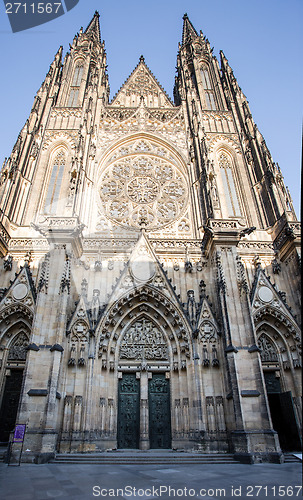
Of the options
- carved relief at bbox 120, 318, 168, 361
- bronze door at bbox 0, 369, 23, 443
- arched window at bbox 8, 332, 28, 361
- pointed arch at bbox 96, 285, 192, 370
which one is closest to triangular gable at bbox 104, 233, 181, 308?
pointed arch at bbox 96, 285, 192, 370

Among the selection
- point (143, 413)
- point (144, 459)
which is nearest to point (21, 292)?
point (143, 413)

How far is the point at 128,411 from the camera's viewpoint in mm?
11281

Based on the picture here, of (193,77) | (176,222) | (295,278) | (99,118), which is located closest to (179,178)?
(176,222)

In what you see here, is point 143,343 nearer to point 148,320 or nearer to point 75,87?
point 148,320

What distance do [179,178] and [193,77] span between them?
10.6 m

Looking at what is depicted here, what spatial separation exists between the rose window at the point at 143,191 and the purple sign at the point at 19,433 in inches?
380

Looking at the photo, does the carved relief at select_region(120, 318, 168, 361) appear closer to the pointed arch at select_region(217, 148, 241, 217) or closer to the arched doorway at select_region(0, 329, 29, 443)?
the arched doorway at select_region(0, 329, 29, 443)

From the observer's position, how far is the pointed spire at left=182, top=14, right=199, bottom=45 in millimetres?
26620

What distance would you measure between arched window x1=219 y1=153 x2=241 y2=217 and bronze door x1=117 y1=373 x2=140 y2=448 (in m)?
9.51

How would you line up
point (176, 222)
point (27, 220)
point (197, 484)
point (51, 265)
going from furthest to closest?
point (176, 222)
point (27, 220)
point (51, 265)
point (197, 484)

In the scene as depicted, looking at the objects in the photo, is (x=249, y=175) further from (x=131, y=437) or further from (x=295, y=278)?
(x=131, y=437)

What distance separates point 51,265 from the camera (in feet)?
38.4

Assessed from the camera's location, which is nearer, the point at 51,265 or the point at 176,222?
the point at 51,265

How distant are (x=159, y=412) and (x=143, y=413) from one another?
63 cm
